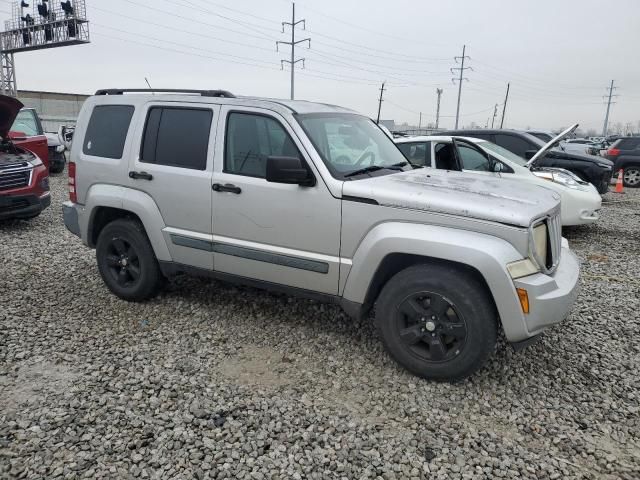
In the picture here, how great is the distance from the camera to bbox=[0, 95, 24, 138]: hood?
7092 mm

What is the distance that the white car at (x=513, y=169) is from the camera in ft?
24.2

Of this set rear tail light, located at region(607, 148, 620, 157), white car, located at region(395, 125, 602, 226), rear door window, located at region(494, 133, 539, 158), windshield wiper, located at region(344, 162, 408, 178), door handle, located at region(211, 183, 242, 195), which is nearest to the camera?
windshield wiper, located at region(344, 162, 408, 178)

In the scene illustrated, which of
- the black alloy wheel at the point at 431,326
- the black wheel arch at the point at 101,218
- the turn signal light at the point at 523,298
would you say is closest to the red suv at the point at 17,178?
the black wheel arch at the point at 101,218

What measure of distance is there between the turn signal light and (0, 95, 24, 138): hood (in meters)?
7.44

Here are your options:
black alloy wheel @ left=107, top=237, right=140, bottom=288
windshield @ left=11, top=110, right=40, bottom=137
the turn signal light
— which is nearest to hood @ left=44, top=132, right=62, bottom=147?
windshield @ left=11, top=110, right=40, bottom=137

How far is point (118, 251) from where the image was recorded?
468 cm

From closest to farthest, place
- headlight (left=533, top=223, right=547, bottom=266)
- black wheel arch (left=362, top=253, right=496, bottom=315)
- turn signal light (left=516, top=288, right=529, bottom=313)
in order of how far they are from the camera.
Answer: turn signal light (left=516, top=288, right=529, bottom=313) → headlight (left=533, top=223, right=547, bottom=266) → black wheel arch (left=362, top=253, right=496, bottom=315)

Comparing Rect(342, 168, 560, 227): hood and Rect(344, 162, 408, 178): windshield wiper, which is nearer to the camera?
Rect(342, 168, 560, 227): hood

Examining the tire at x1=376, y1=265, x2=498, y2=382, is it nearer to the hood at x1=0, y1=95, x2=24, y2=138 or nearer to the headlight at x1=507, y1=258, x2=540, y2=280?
the headlight at x1=507, y1=258, x2=540, y2=280

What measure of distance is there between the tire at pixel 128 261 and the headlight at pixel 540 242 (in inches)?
130

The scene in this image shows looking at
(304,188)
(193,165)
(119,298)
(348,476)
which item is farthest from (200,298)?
(348,476)

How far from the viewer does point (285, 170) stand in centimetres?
338

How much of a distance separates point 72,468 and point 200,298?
2.41 metres

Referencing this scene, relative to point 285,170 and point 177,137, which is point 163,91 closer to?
point 177,137
